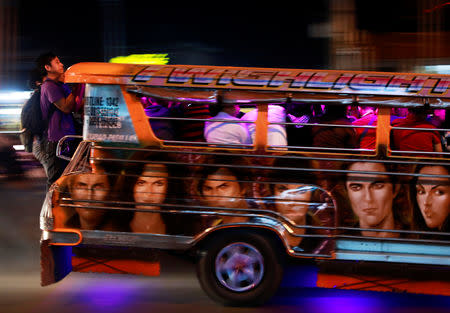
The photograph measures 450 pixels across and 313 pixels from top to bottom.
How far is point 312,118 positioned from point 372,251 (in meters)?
1.34

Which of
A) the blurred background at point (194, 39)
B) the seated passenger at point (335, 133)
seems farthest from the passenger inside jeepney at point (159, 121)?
the blurred background at point (194, 39)

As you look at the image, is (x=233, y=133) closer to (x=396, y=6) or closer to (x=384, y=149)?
(x=384, y=149)

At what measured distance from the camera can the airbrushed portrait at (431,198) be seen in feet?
15.9

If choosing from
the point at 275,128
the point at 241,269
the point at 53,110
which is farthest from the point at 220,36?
the point at 241,269

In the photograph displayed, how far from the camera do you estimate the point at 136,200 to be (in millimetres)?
5078

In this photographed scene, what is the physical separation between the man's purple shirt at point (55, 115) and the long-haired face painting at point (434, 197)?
3762 mm

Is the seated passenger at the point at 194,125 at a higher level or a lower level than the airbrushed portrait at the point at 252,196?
higher

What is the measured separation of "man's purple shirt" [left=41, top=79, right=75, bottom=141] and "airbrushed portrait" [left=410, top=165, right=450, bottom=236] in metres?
3.71

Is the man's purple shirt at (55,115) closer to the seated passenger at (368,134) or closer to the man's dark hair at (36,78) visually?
the man's dark hair at (36,78)

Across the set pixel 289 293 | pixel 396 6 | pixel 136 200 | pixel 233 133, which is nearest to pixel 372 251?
pixel 289 293

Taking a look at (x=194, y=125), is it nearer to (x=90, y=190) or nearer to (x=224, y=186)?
(x=224, y=186)

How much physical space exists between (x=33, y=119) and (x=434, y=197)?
170 inches

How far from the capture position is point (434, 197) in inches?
191

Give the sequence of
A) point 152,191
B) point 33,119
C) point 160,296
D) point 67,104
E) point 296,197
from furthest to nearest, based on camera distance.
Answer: point 33,119 → point 67,104 → point 160,296 → point 152,191 → point 296,197
